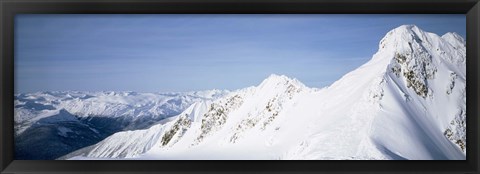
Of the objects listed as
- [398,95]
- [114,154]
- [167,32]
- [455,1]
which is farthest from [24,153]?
[455,1]

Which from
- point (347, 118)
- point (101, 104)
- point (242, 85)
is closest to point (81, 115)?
point (101, 104)

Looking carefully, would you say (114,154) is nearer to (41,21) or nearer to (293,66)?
(41,21)
